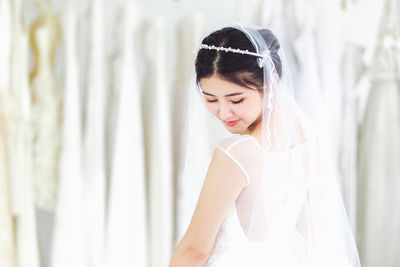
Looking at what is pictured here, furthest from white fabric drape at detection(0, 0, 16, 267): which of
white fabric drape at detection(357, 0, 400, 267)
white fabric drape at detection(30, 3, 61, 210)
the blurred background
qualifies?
white fabric drape at detection(357, 0, 400, 267)

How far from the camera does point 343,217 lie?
3.43ft

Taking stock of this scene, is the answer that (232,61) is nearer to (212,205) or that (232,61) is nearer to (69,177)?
(212,205)

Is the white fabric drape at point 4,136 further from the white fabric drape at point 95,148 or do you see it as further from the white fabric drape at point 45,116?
the white fabric drape at point 95,148

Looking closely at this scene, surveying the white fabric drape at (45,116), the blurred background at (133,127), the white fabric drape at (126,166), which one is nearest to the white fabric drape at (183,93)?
the blurred background at (133,127)

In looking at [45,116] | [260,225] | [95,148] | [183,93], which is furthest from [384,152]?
[45,116]

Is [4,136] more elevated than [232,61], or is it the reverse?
[232,61]

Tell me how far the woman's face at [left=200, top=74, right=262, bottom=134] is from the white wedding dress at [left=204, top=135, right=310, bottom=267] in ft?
0.11

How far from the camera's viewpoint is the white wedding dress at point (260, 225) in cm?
92

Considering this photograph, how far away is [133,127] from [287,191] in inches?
31.9

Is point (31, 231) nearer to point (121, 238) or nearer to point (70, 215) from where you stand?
point (70, 215)

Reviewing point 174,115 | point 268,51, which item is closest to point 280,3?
point 174,115

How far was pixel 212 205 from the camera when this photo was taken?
2.89ft

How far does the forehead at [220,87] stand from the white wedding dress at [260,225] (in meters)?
0.09

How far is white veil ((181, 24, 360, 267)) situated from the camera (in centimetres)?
91
